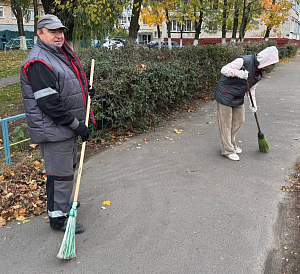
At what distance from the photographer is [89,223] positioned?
11.8ft

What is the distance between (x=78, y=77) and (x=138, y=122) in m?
3.55

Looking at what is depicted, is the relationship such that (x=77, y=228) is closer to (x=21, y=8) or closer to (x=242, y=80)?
(x=242, y=80)

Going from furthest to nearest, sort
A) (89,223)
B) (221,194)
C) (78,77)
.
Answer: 1. (221,194)
2. (89,223)
3. (78,77)

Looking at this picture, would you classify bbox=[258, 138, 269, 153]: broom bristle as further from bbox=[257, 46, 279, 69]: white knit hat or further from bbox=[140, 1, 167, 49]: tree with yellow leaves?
bbox=[140, 1, 167, 49]: tree with yellow leaves

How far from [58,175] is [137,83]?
3524mm

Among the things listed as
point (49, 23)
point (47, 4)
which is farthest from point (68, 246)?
point (47, 4)

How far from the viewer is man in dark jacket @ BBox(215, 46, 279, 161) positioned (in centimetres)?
480

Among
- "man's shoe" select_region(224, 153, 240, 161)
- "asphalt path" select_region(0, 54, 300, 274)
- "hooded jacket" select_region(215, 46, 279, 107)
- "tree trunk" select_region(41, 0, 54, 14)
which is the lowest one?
"asphalt path" select_region(0, 54, 300, 274)

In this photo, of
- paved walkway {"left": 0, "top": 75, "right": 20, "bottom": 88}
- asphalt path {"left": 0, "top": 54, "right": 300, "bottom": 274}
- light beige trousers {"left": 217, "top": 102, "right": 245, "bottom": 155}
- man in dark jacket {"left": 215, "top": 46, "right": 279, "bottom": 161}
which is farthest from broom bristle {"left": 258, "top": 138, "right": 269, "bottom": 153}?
paved walkway {"left": 0, "top": 75, "right": 20, "bottom": 88}

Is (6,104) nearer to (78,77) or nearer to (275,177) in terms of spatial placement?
(78,77)

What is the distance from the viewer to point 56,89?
2994 millimetres

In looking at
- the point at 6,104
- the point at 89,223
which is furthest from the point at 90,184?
the point at 6,104

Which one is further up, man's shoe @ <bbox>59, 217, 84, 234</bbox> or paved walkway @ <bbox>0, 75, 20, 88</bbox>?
paved walkway @ <bbox>0, 75, 20, 88</bbox>

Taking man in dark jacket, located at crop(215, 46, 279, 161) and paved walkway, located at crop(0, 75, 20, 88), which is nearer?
man in dark jacket, located at crop(215, 46, 279, 161)
